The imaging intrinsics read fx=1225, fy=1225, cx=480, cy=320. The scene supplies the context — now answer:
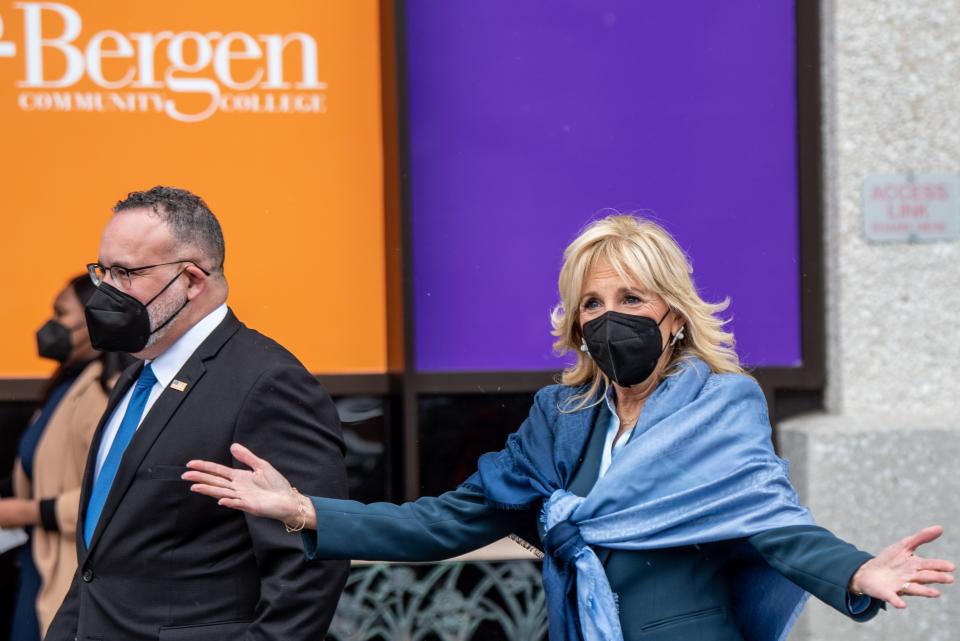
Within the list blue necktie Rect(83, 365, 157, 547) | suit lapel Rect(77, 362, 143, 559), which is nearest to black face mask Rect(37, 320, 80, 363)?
suit lapel Rect(77, 362, 143, 559)

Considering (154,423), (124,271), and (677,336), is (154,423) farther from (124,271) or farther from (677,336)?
(677,336)

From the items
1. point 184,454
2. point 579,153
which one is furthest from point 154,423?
point 579,153

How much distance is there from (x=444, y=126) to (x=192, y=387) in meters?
2.18

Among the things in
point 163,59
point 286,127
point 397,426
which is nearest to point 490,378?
point 397,426

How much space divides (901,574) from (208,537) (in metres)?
1.48

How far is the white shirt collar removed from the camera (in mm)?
2938

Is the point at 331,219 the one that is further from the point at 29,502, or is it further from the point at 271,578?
the point at 271,578

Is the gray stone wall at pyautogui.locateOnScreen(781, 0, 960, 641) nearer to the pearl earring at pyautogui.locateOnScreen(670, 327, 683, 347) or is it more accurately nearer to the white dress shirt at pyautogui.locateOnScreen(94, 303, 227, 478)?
the pearl earring at pyautogui.locateOnScreen(670, 327, 683, 347)

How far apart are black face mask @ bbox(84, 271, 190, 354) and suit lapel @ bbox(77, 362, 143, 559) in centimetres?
21

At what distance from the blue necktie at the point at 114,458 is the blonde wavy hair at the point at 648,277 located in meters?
1.03

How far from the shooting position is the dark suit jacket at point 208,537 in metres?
2.73

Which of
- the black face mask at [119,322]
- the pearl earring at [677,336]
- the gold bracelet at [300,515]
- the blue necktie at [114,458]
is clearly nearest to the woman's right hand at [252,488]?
the gold bracelet at [300,515]

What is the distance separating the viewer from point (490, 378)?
15.6 ft

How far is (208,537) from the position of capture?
2766 mm
